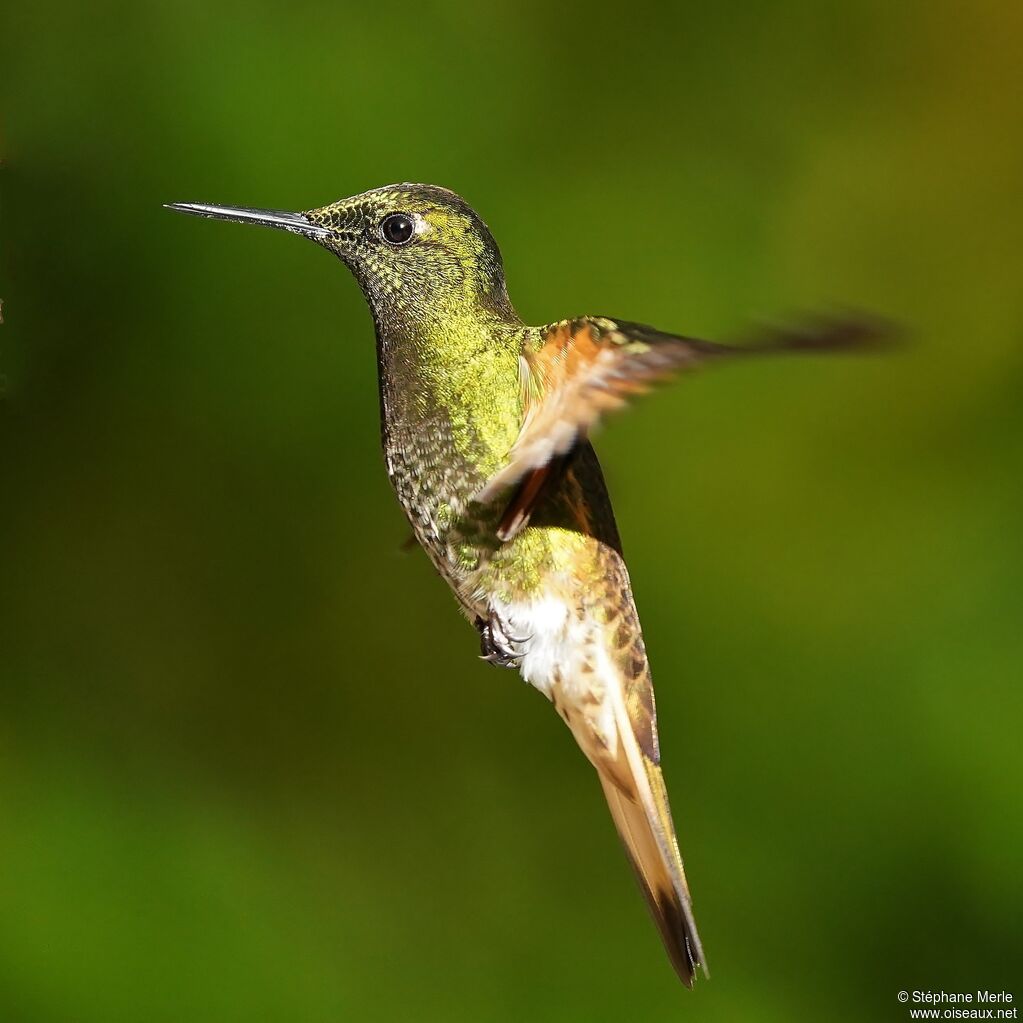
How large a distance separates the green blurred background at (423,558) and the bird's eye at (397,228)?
1.46 meters

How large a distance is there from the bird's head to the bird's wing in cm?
15

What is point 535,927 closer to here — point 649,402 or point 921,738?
point 921,738

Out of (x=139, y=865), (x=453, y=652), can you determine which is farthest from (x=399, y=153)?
(x=139, y=865)

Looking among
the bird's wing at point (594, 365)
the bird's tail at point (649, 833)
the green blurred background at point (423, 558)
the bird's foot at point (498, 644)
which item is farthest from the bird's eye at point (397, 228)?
the green blurred background at point (423, 558)

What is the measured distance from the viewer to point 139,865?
2664mm

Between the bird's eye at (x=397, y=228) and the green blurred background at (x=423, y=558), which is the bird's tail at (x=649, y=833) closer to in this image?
the bird's eye at (x=397, y=228)

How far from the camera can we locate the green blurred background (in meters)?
2.62

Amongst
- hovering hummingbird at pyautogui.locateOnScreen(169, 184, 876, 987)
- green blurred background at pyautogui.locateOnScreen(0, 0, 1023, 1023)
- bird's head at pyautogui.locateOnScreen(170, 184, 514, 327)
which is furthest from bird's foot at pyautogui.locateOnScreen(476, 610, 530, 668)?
green blurred background at pyautogui.locateOnScreen(0, 0, 1023, 1023)

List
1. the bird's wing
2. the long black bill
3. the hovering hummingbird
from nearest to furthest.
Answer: the bird's wing
the long black bill
the hovering hummingbird

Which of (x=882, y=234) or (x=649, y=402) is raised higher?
(x=882, y=234)

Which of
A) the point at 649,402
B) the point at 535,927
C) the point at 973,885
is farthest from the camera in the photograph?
the point at 535,927

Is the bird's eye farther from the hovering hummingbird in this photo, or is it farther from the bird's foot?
the bird's foot

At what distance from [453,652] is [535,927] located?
59 centimetres

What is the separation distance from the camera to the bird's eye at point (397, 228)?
119 cm
